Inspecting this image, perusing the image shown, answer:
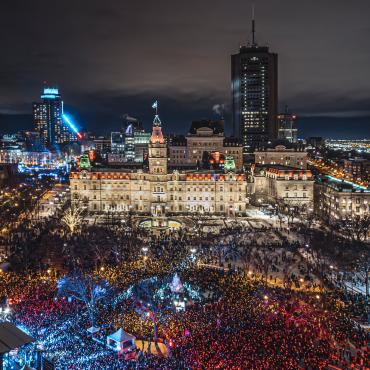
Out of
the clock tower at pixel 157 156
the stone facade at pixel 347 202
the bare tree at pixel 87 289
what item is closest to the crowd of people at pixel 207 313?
the bare tree at pixel 87 289

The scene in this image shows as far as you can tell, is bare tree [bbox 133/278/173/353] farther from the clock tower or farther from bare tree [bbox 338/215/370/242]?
the clock tower

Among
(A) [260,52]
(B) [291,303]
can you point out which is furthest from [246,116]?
(B) [291,303]

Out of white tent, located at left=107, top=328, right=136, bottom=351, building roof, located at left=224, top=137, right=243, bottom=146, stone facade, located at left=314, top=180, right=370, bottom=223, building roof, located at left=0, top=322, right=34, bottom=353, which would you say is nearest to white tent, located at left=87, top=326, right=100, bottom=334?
white tent, located at left=107, top=328, right=136, bottom=351

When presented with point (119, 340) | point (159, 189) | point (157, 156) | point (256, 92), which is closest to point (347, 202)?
point (159, 189)

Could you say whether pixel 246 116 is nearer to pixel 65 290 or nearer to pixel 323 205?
pixel 323 205

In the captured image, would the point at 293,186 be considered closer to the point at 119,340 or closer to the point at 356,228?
the point at 356,228

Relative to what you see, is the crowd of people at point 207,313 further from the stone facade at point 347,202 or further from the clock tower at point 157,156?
the clock tower at point 157,156

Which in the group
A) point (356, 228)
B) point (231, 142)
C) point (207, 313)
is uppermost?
point (231, 142)
